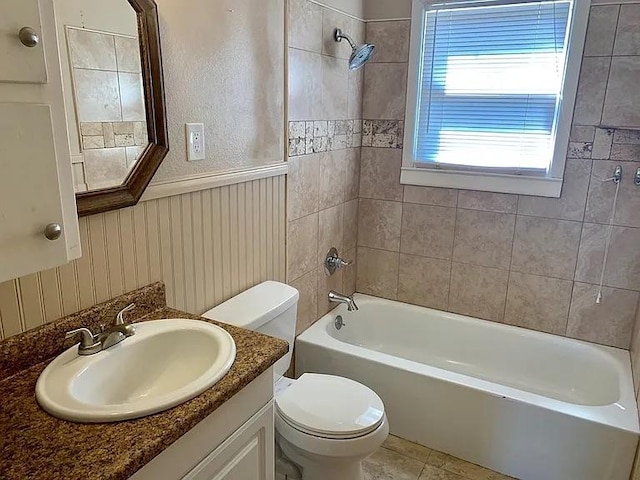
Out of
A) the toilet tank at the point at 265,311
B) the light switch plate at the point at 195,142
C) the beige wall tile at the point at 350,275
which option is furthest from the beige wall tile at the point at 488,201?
the light switch plate at the point at 195,142

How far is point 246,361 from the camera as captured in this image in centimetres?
121

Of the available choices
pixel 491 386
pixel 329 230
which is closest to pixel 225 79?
pixel 329 230

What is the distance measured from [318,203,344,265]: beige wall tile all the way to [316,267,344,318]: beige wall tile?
0.29 feet

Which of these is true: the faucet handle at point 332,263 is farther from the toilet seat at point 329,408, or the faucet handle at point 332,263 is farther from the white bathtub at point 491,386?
the toilet seat at point 329,408

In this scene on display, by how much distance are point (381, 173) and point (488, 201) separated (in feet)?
2.03

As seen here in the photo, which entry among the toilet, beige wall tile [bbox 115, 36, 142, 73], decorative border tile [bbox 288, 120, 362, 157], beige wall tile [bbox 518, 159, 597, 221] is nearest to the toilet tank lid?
the toilet

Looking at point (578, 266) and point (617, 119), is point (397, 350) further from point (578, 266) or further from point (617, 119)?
point (617, 119)

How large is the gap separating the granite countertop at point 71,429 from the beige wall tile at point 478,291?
5.74 ft

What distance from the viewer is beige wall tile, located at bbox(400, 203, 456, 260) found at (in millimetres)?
2701

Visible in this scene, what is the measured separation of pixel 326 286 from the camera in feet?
8.77

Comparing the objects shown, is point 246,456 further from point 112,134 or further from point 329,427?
point 112,134

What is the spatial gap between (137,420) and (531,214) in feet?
7.05

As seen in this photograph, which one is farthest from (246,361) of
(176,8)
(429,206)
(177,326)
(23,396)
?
(429,206)

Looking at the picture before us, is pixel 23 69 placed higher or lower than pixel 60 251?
higher
